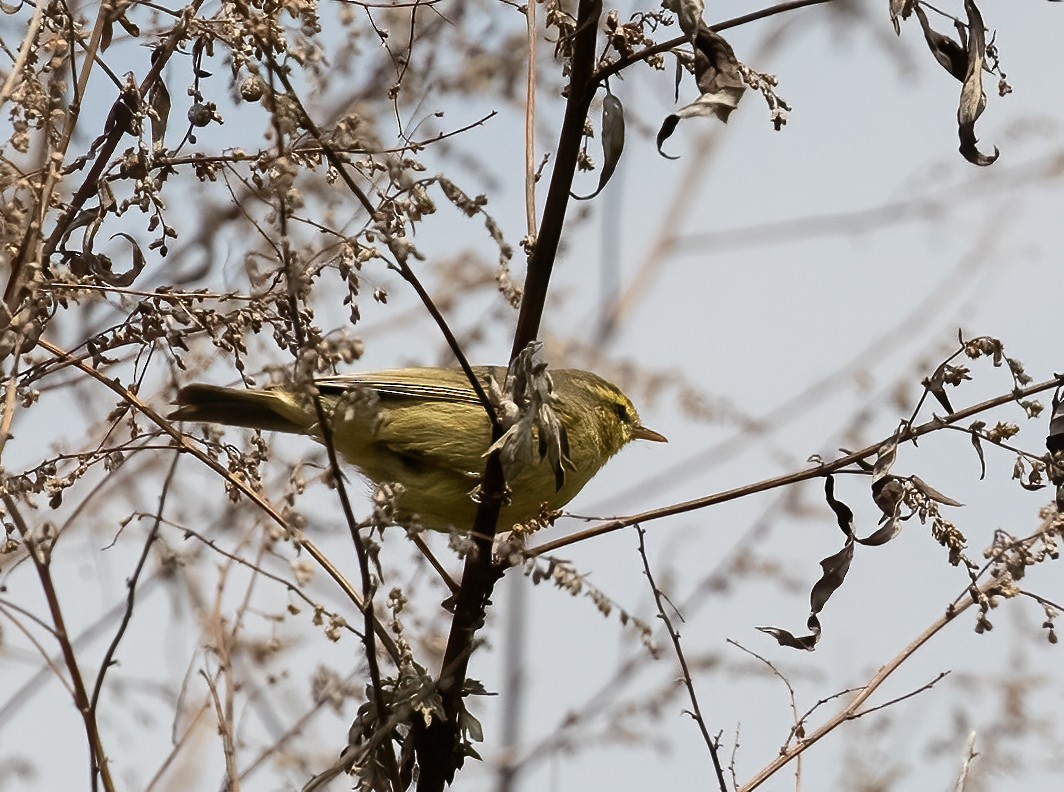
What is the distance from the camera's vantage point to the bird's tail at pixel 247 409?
4.50m

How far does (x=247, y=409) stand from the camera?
4715 millimetres

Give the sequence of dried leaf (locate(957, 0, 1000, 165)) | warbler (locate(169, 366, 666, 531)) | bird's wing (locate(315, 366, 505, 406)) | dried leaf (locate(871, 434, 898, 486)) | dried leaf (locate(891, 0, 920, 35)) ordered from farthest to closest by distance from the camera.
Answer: bird's wing (locate(315, 366, 505, 406)) → warbler (locate(169, 366, 666, 531)) → dried leaf (locate(871, 434, 898, 486)) → dried leaf (locate(957, 0, 1000, 165)) → dried leaf (locate(891, 0, 920, 35))

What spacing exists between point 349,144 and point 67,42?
23.7 inches

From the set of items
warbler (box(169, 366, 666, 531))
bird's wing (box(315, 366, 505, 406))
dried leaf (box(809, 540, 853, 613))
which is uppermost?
bird's wing (box(315, 366, 505, 406))

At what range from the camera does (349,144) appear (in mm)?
2674

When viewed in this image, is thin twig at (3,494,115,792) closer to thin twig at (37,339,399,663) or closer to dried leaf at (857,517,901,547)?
thin twig at (37,339,399,663)

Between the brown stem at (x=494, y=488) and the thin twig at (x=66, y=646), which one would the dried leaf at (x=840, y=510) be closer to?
the brown stem at (x=494, y=488)

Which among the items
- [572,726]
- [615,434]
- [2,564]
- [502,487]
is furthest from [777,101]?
[615,434]

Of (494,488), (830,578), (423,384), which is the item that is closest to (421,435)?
(423,384)

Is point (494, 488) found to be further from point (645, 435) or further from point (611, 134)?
point (645, 435)

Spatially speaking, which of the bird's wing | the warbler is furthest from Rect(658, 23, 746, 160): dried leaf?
the bird's wing

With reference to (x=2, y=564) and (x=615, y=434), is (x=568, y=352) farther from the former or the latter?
(x=2, y=564)

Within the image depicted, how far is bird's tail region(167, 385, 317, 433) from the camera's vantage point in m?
4.50

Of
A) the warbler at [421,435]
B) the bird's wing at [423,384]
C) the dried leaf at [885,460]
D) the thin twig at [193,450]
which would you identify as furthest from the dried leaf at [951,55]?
the bird's wing at [423,384]
